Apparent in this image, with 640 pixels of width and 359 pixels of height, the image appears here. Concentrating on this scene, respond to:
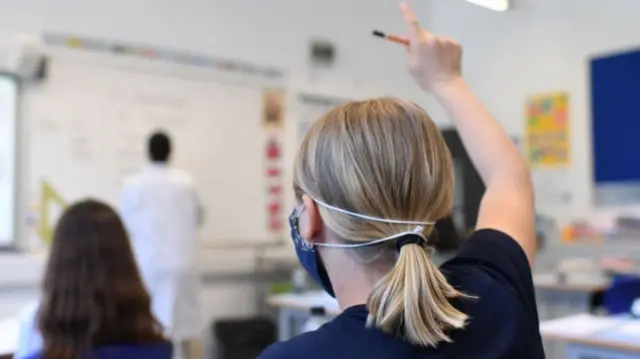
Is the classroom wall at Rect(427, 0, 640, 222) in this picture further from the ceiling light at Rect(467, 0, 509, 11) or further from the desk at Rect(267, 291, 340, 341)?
the desk at Rect(267, 291, 340, 341)

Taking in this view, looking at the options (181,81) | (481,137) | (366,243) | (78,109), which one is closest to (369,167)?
(366,243)

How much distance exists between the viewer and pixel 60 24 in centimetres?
416

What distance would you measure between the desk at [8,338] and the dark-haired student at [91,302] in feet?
1.25

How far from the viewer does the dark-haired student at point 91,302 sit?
76.3 inches

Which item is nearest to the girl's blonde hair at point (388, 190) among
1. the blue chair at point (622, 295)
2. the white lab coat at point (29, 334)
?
the white lab coat at point (29, 334)

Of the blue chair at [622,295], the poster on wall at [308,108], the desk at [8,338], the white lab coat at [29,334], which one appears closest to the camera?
the white lab coat at [29,334]

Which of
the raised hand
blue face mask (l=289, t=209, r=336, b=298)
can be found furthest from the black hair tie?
the raised hand

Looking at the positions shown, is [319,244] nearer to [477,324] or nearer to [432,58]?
→ [477,324]

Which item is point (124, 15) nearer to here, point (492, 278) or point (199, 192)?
point (199, 192)

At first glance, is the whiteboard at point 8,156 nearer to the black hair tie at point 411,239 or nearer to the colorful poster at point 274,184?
the colorful poster at point 274,184

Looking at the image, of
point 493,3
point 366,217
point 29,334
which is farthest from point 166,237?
point 366,217

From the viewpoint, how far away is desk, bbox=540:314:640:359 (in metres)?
2.45

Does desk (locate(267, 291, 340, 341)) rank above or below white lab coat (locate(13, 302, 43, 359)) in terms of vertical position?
below

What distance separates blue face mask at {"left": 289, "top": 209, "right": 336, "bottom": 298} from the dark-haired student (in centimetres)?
108
